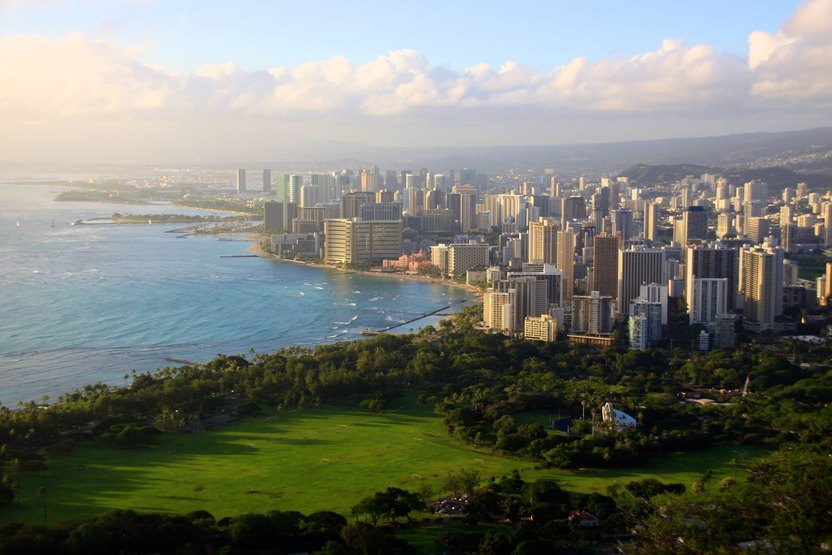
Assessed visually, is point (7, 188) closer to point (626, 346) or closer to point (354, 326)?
point (354, 326)

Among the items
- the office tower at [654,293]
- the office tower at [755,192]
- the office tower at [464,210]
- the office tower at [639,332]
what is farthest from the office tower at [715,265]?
the office tower at [755,192]

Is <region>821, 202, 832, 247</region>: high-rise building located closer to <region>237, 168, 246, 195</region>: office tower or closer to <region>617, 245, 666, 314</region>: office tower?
<region>617, 245, 666, 314</region>: office tower

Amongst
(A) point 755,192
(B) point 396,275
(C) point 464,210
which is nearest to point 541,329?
(B) point 396,275

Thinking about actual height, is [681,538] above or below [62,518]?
above

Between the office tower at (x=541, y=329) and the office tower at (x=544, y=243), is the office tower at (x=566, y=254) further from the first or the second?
the office tower at (x=541, y=329)

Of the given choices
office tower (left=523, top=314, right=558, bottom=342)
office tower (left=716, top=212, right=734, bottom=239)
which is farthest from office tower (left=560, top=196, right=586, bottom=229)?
office tower (left=523, top=314, right=558, bottom=342)

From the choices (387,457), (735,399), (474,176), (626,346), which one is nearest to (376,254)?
(626,346)
